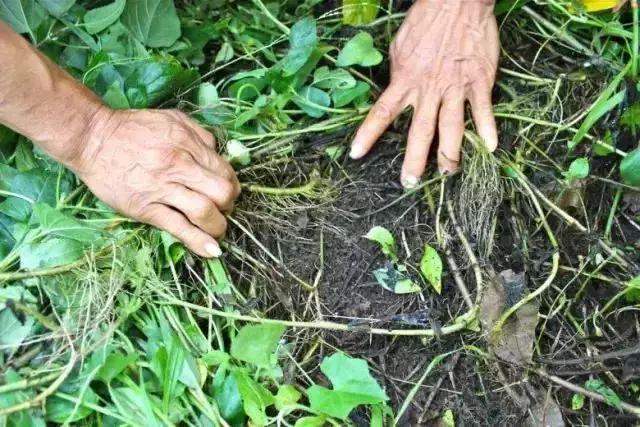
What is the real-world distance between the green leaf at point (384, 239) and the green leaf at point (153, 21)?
1.42ft

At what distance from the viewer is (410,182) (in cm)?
105

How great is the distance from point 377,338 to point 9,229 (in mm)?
533

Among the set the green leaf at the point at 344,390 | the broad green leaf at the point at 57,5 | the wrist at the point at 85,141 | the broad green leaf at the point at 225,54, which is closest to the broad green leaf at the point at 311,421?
the green leaf at the point at 344,390

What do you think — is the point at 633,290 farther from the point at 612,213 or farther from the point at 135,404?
the point at 135,404

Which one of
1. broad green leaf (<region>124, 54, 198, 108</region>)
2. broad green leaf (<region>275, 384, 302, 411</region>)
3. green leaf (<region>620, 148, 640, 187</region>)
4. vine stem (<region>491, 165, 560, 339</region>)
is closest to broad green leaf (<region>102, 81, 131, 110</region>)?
broad green leaf (<region>124, 54, 198, 108</region>)

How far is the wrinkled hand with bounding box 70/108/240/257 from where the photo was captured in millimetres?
969

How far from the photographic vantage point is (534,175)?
107 centimetres

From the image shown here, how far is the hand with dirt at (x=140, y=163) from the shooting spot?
94cm

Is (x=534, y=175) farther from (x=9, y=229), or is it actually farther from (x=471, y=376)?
(x=9, y=229)

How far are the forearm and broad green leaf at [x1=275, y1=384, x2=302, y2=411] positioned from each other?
418 millimetres

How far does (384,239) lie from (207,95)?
1.20ft

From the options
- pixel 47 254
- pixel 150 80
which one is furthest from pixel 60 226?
pixel 150 80

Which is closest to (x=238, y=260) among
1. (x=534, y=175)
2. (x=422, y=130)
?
(x=422, y=130)

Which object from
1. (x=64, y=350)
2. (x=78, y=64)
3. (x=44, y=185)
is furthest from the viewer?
(x=78, y=64)
